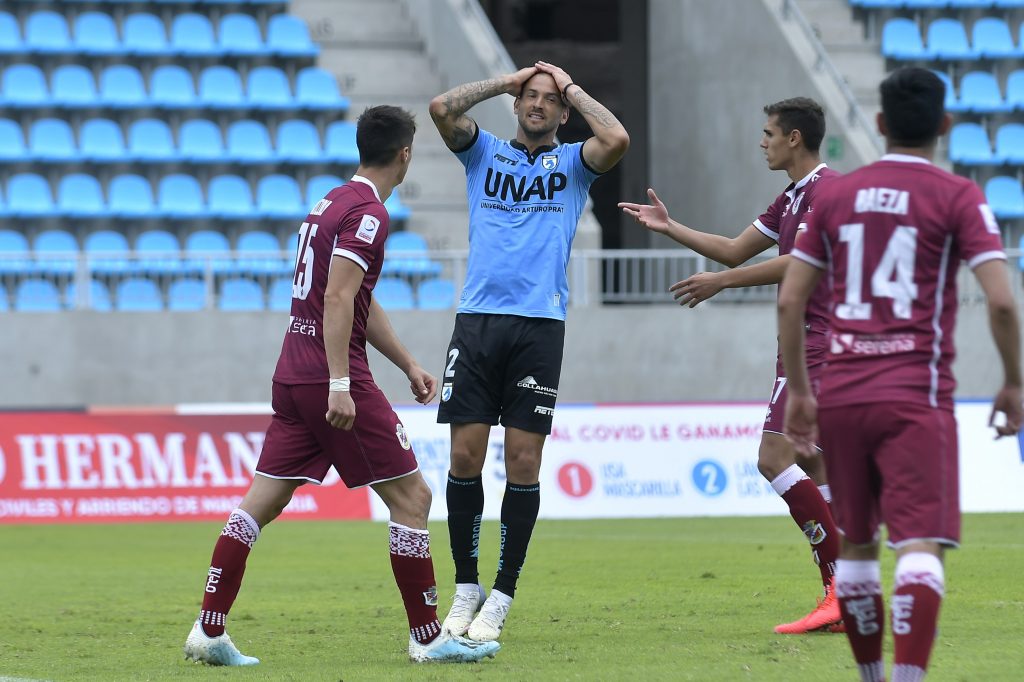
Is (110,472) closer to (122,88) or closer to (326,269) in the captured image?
(122,88)

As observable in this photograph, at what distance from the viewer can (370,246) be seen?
6.08 meters

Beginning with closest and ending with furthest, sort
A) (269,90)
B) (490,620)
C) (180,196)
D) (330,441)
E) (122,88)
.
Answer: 1. (330,441)
2. (490,620)
3. (180,196)
4. (122,88)
5. (269,90)

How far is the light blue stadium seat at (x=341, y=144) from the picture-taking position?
21484 millimetres

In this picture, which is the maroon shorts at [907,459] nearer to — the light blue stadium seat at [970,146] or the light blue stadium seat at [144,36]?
the light blue stadium seat at [970,146]

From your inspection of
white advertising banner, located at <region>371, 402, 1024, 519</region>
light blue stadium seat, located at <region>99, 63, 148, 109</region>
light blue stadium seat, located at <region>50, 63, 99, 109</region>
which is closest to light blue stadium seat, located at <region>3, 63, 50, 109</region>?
light blue stadium seat, located at <region>50, 63, 99, 109</region>

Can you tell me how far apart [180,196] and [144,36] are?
2.91m

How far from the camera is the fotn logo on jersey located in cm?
676

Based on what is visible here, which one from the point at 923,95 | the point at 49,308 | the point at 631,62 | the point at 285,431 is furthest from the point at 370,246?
the point at 631,62

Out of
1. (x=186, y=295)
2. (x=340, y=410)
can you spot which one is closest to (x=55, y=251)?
(x=186, y=295)

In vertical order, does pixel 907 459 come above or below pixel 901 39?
below

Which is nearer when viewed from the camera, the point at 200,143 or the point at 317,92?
the point at 200,143

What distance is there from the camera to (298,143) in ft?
71.2

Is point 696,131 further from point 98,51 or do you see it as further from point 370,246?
point 370,246

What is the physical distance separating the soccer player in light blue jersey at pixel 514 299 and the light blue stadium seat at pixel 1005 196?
619 inches
